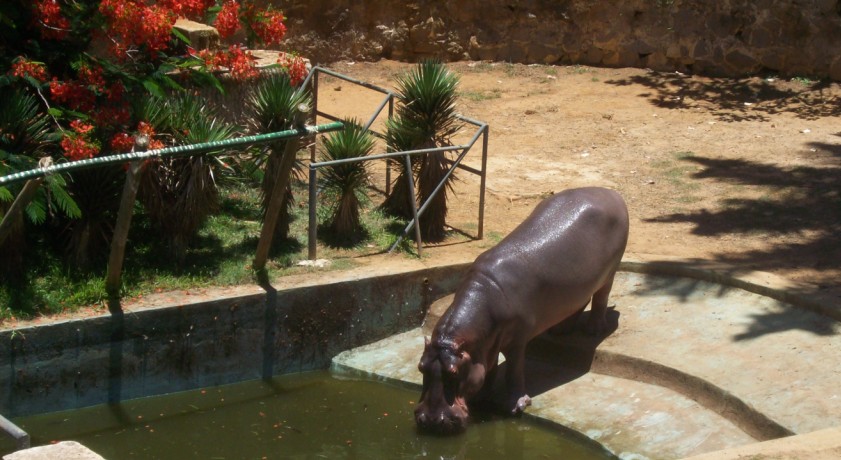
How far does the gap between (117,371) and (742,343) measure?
4.64 metres

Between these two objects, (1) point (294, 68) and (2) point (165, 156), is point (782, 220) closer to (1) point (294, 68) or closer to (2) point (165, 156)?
(1) point (294, 68)

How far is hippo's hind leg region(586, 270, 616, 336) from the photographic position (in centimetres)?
889

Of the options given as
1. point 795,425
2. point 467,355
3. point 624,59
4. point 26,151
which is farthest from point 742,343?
point 624,59

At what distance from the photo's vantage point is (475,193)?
1189cm

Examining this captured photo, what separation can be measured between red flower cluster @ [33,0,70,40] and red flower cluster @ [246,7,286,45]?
1.70m

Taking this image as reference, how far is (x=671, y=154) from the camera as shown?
13.2 meters

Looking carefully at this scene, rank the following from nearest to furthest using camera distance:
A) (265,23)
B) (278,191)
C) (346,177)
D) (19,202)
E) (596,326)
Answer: (19,202) → (278,191) → (596,326) → (346,177) → (265,23)

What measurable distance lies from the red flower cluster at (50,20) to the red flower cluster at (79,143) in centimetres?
101

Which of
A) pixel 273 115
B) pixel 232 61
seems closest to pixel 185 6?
pixel 232 61

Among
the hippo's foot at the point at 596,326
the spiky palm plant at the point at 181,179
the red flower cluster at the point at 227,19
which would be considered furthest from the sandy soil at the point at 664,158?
the red flower cluster at the point at 227,19

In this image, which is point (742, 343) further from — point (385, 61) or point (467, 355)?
point (385, 61)

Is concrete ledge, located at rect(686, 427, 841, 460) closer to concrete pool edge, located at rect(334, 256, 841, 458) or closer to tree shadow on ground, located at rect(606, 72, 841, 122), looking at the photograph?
concrete pool edge, located at rect(334, 256, 841, 458)

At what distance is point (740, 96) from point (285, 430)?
9729mm

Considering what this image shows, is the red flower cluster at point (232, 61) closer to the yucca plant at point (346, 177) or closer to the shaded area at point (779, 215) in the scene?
the yucca plant at point (346, 177)
